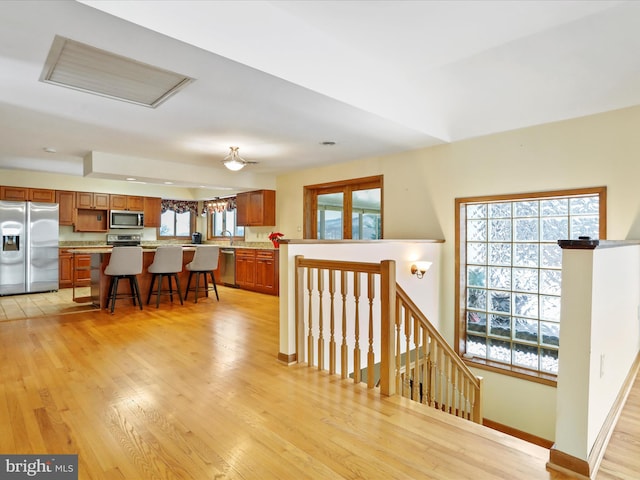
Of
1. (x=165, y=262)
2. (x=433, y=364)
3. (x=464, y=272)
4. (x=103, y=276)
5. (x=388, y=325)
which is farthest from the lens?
(x=165, y=262)

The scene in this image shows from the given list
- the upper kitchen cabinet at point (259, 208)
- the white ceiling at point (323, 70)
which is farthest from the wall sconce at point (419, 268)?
the upper kitchen cabinet at point (259, 208)

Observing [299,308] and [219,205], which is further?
[219,205]

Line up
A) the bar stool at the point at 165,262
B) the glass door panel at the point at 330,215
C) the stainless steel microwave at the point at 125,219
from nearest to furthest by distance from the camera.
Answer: the bar stool at the point at 165,262
the glass door panel at the point at 330,215
the stainless steel microwave at the point at 125,219

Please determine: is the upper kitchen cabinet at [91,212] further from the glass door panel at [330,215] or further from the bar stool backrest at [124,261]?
the glass door panel at [330,215]

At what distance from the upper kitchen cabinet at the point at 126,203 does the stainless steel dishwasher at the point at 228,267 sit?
7.82ft

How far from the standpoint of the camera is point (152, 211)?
906cm

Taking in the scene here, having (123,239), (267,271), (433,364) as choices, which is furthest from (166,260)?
(433,364)

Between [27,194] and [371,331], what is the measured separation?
Result: 25.6 feet

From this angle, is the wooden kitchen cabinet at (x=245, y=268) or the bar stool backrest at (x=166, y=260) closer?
the bar stool backrest at (x=166, y=260)

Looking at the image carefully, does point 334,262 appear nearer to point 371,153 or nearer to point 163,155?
point 371,153

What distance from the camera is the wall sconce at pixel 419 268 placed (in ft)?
14.6

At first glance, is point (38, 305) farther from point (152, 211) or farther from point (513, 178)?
point (513, 178)

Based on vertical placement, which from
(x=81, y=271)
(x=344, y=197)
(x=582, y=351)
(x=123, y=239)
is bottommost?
(x=81, y=271)

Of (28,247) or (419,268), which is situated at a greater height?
(28,247)
